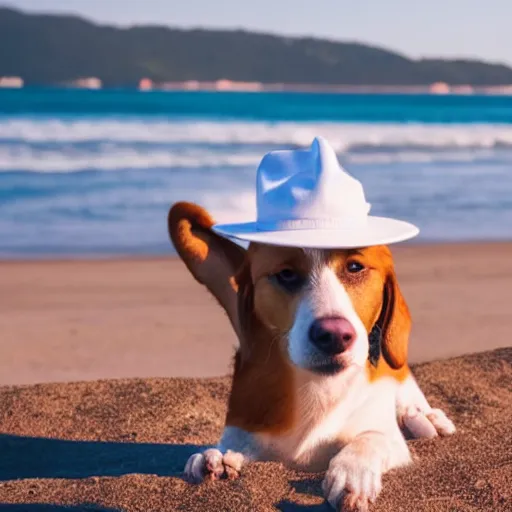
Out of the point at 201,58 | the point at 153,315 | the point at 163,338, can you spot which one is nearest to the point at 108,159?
the point at 153,315

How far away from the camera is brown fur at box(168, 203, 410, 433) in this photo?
305 cm

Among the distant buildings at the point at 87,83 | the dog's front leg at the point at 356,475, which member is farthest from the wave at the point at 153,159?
the distant buildings at the point at 87,83

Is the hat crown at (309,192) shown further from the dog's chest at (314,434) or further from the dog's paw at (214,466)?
the dog's paw at (214,466)

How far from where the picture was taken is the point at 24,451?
4457 mm

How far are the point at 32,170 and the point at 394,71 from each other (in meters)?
61.3

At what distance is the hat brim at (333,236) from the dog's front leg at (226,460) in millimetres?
669

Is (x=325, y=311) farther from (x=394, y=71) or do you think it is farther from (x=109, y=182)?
(x=394, y=71)

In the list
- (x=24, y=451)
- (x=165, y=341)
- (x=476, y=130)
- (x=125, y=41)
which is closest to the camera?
(x=24, y=451)

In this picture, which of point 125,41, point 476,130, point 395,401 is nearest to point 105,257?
point 395,401

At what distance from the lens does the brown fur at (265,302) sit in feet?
10.00

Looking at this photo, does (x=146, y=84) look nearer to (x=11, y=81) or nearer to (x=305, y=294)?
(x=11, y=81)

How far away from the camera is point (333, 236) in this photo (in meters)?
2.98

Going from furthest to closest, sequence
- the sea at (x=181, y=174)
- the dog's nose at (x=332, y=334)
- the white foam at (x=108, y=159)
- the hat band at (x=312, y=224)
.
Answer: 1. the white foam at (x=108, y=159)
2. the sea at (x=181, y=174)
3. the hat band at (x=312, y=224)
4. the dog's nose at (x=332, y=334)

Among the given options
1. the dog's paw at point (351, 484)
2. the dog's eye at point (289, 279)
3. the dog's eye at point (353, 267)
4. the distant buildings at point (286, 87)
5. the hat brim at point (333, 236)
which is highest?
the hat brim at point (333, 236)
